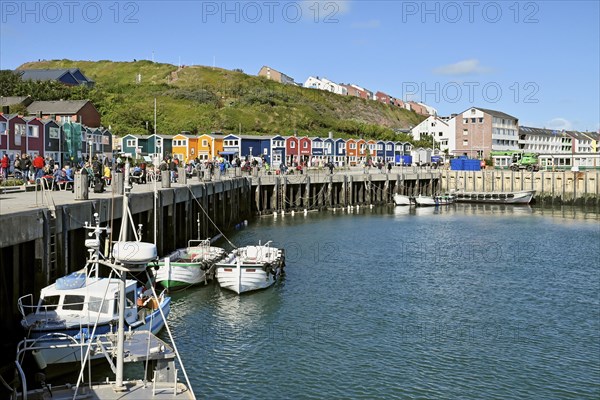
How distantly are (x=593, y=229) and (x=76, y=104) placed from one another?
2701 inches

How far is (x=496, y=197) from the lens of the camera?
90062 mm

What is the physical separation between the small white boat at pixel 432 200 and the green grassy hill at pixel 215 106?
53181mm

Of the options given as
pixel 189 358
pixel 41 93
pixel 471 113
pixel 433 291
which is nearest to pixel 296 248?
pixel 433 291

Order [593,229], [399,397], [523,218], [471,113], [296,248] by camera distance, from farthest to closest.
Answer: [471,113] < [523,218] < [593,229] < [296,248] < [399,397]

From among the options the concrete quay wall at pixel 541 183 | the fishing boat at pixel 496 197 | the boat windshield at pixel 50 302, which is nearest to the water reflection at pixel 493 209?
the fishing boat at pixel 496 197

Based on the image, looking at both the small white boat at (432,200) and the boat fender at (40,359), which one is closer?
the boat fender at (40,359)

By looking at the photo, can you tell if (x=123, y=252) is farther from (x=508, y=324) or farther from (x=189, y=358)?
(x=508, y=324)

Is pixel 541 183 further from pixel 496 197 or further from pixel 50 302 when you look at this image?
pixel 50 302

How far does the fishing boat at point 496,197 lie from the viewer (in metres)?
87.9

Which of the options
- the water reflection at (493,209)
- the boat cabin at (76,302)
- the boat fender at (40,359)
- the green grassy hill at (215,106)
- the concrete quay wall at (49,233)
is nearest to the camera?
the boat fender at (40,359)

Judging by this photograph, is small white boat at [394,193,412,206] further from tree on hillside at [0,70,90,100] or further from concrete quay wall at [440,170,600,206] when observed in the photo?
tree on hillside at [0,70,90,100]

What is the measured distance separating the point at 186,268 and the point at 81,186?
716 centimetres

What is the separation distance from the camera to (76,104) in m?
93.1

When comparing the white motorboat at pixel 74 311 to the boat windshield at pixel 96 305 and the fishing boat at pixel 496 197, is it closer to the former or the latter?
the boat windshield at pixel 96 305
